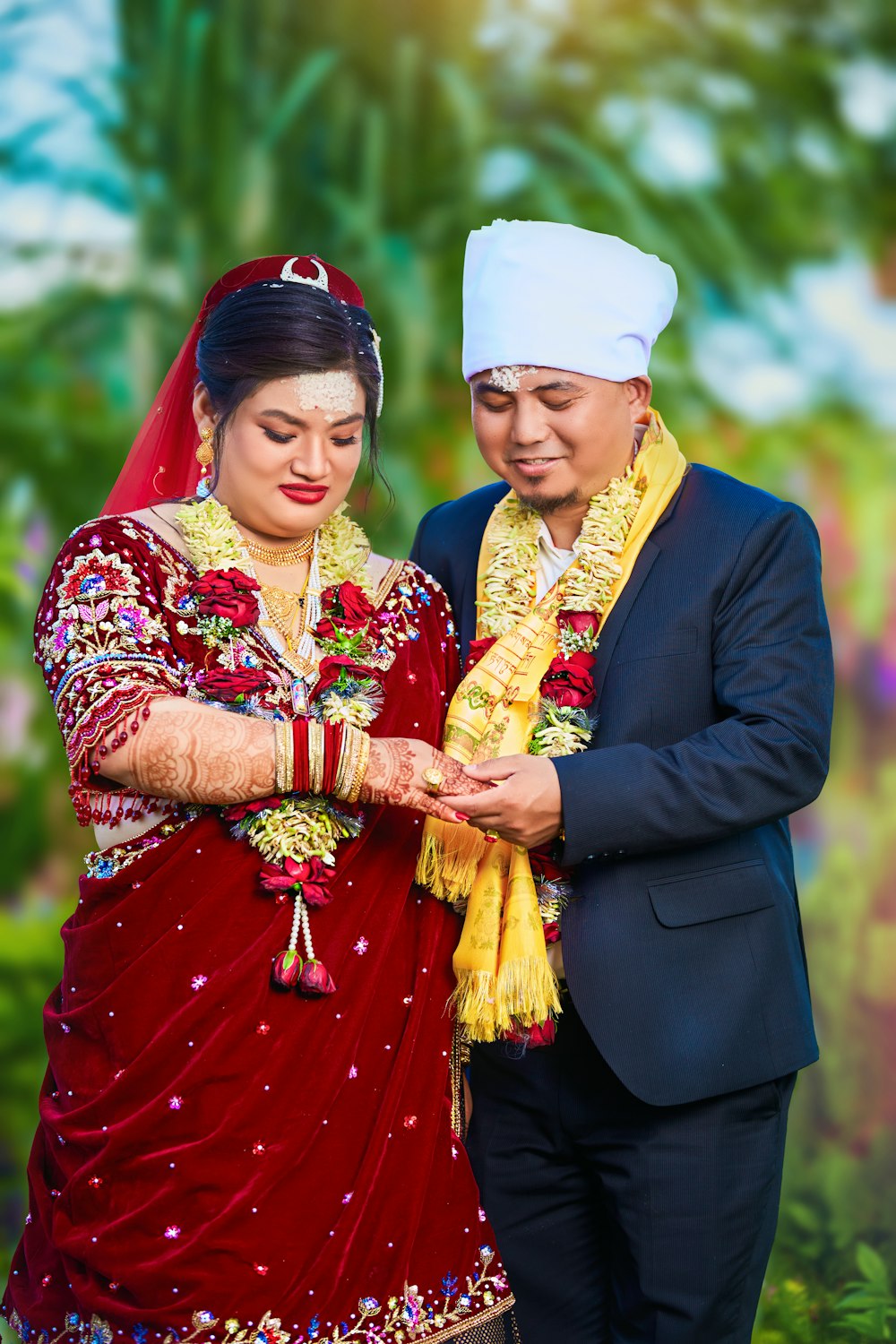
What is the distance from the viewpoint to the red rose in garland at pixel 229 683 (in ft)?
7.39

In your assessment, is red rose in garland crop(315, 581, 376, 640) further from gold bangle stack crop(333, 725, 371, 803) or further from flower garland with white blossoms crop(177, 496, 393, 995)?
gold bangle stack crop(333, 725, 371, 803)

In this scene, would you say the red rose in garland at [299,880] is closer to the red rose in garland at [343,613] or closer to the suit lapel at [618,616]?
the red rose in garland at [343,613]

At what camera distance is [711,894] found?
2.51 meters

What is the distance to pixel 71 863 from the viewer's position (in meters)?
4.65

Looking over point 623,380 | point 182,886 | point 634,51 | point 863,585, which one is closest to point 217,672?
point 182,886

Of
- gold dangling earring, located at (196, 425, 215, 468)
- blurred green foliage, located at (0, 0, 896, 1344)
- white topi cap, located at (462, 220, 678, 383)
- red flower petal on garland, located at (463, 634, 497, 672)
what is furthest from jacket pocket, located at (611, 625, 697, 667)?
blurred green foliage, located at (0, 0, 896, 1344)

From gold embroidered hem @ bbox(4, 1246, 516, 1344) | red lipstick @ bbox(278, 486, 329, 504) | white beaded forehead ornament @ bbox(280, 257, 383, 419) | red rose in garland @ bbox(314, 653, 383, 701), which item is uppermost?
white beaded forehead ornament @ bbox(280, 257, 383, 419)

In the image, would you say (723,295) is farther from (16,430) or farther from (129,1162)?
(129,1162)

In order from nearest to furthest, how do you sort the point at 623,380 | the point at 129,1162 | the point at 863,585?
the point at 129,1162 < the point at 623,380 < the point at 863,585

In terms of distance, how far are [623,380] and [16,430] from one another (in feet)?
8.71

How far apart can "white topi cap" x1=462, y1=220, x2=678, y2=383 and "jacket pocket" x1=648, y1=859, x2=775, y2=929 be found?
0.87 metres

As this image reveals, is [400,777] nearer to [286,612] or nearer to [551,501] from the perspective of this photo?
[286,612]

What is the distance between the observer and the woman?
2156 mm

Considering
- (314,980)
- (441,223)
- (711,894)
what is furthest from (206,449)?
(441,223)
